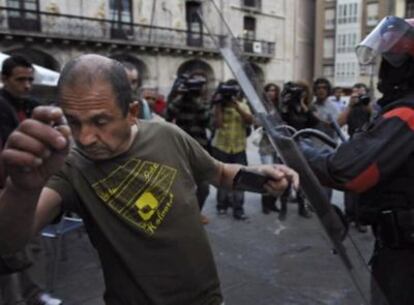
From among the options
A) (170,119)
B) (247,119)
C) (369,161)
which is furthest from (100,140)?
(247,119)

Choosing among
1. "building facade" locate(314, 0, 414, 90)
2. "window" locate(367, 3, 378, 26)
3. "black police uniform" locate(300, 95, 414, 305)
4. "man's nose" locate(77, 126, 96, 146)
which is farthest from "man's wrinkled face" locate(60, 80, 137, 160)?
"window" locate(367, 3, 378, 26)

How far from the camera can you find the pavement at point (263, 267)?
3473mm

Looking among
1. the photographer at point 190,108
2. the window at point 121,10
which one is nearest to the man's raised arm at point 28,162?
the photographer at point 190,108

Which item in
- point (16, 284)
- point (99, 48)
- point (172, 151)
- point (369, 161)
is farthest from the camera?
point (99, 48)

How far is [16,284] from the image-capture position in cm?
292

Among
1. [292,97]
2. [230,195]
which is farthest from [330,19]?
[230,195]

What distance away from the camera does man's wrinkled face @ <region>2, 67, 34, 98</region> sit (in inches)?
148

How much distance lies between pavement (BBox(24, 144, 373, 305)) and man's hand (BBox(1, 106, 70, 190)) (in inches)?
82.6

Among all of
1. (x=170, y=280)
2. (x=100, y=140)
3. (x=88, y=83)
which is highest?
(x=88, y=83)

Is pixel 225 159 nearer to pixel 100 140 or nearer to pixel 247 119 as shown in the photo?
pixel 247 119

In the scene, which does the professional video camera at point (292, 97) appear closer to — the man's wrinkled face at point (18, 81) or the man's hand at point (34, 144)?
the man's wrinkled face at point (18, 81)

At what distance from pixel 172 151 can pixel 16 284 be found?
1900 mm

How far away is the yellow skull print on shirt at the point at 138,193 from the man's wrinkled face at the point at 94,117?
12 centimetres

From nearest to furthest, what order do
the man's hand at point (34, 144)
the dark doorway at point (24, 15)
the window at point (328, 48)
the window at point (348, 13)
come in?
the man's hand at point (34, 144) < the dark doorway at point (24, 15) < the window at point (348, 13) < the window at point (328, 48)
